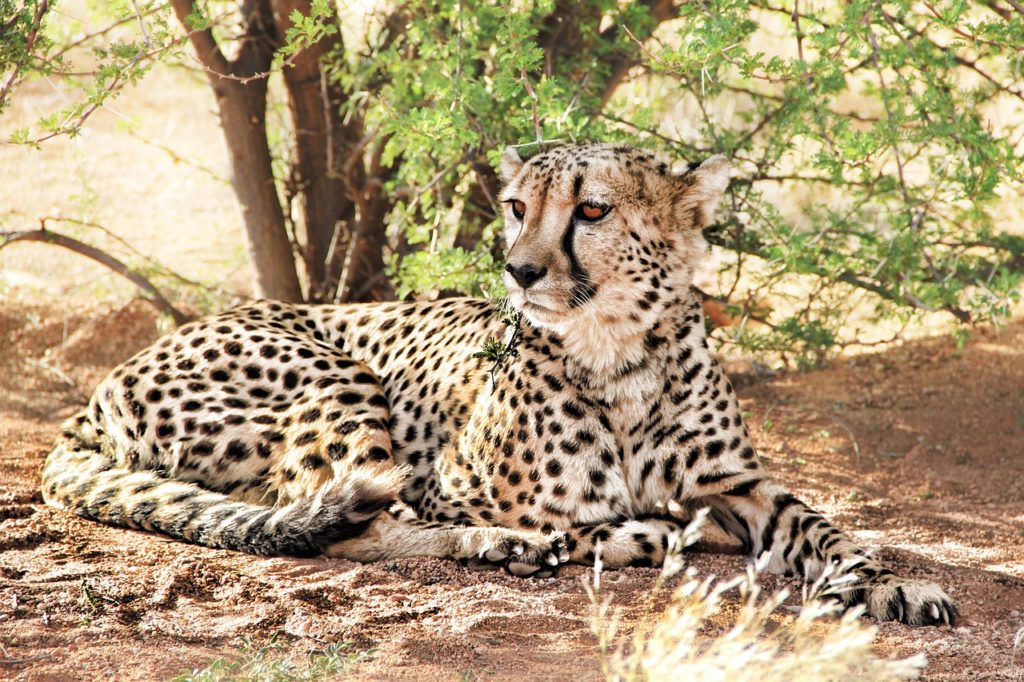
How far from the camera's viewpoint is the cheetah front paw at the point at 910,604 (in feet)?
10.5

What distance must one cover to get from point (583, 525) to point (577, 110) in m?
1.73

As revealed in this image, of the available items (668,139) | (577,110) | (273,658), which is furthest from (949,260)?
(273,658)

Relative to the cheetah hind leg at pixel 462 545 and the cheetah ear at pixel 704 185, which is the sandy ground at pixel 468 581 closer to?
the cheetah hind leg at pixel 462 545

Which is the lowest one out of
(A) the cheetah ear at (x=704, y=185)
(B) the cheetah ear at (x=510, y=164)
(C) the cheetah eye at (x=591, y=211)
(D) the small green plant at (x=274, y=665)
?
(D) the small green plant at (x=274, y=665)

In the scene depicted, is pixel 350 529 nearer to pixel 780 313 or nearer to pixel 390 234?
pixel 390 234

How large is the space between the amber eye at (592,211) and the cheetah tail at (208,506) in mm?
1003

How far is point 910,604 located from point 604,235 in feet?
4.62

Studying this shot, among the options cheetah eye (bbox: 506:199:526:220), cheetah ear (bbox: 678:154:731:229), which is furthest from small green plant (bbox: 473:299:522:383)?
cheetah ear (bbox: 678:154:731:229)

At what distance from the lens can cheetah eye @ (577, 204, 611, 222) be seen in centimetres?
357

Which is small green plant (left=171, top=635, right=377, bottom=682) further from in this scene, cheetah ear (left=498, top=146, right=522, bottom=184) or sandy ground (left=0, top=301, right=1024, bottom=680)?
cheetah ear (left=498, top=146, right=522, bottom=184)

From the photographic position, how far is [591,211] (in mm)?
3570

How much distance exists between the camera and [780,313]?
716 cm

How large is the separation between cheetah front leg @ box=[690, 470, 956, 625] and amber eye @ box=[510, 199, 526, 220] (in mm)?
1059

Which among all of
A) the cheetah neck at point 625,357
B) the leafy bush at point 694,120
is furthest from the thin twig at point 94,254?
the cheetah neck at point 625,357
